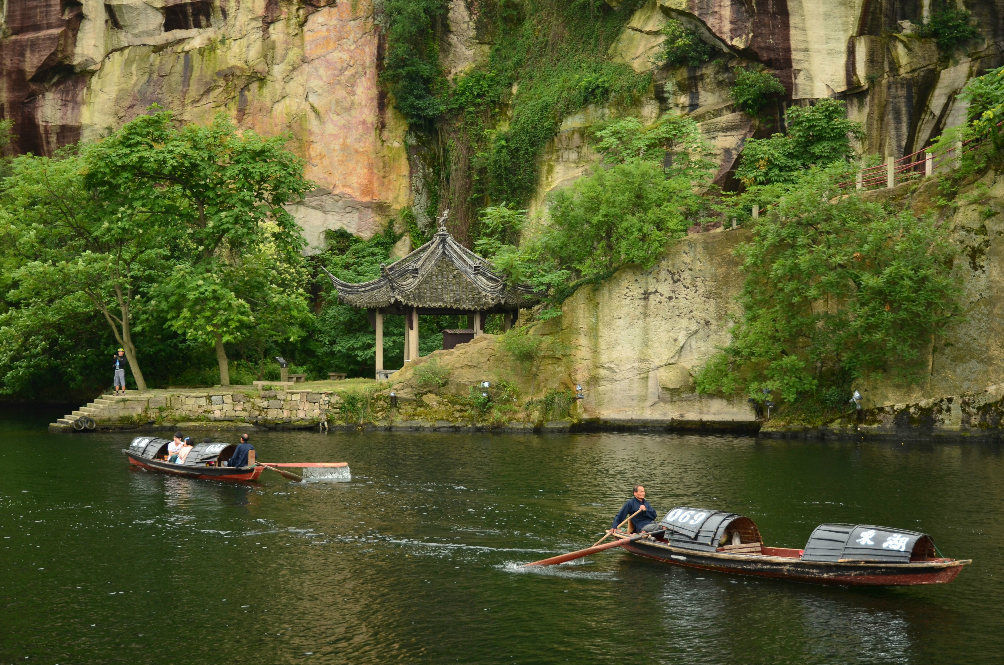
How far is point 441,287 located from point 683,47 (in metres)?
15.8

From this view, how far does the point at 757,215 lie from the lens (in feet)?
120

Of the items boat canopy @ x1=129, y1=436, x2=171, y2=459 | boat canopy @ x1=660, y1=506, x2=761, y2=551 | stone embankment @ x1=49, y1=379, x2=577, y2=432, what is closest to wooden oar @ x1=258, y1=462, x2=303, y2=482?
boat canopy @ x1=129, y1=436, x2=171, y2=459

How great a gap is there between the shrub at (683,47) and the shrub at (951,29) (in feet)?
30.2

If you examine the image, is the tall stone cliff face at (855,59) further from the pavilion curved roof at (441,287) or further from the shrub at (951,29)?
the pavilion curved roof at (441,287)

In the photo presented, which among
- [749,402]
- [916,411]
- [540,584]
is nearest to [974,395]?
[916,411]

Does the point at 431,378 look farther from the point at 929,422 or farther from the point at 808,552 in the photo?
the point at 808,552

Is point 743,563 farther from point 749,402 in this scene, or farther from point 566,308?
point 566,308

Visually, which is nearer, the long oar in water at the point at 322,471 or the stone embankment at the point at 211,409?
the long oar in water at the point at 322,471

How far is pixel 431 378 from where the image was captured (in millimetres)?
37688

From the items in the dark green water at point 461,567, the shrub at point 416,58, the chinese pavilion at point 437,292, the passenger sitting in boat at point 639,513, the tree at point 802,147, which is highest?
the shrub at point 416,58

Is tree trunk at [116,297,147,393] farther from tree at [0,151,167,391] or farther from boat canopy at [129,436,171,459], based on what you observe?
boat canopy at [129,436,171,459]

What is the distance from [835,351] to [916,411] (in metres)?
3.35

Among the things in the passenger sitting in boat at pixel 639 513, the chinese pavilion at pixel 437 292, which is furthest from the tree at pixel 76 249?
the passenger sitting in boat at pixel 639 513

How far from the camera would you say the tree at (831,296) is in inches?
1265
